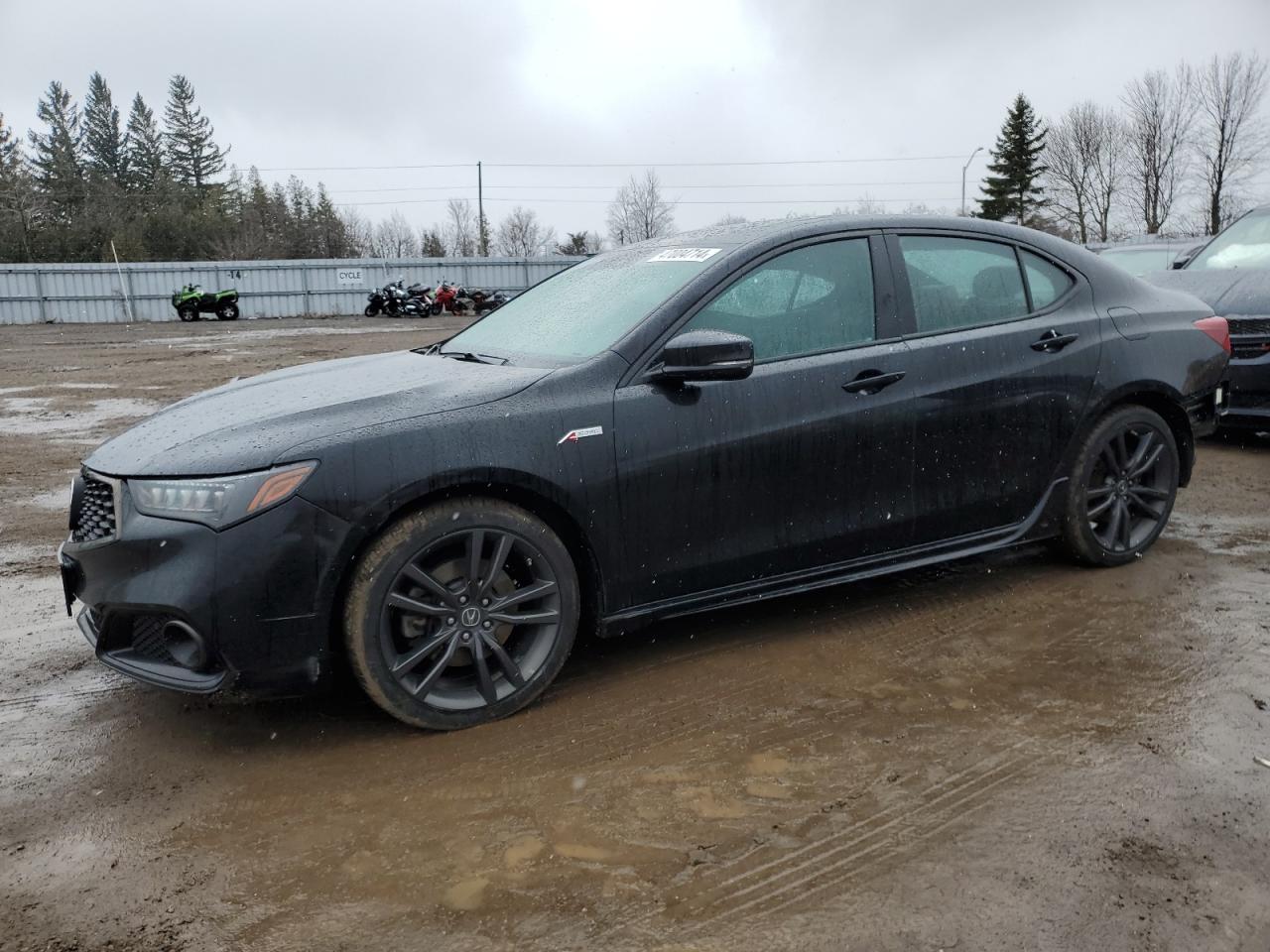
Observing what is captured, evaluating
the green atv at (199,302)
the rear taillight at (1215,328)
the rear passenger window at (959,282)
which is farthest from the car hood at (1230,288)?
the green atv at (199,302)

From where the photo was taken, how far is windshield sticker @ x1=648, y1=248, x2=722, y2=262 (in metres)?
3.85

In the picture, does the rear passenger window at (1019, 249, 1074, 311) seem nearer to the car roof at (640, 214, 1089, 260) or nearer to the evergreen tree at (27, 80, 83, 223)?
the car roof at (640, 214, 1089, 260)

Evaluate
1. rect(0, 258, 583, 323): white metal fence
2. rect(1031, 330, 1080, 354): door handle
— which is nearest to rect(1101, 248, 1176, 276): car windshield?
rect(1031, 330, 1080, 354): door handle

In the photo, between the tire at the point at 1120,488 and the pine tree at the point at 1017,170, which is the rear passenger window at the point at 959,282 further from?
the pine tree at the point at 1017,170

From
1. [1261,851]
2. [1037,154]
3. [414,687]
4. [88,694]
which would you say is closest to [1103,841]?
[1261,851]

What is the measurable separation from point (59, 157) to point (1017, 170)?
5774 cm

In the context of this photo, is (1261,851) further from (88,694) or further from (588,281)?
(88,694)

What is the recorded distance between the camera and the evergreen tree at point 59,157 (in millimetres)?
57741

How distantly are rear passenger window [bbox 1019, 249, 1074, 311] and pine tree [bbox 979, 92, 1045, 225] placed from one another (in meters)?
61.9

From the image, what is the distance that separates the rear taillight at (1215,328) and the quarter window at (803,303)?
6.28 feet

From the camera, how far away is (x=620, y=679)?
364 cm

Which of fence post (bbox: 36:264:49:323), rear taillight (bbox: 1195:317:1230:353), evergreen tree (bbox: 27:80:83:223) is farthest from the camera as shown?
evergreen tree (bbox: 27:80:83:223)

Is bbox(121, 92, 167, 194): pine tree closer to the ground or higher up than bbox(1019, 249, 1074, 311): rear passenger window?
higher up

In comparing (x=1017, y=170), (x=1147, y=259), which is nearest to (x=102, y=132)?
(x=1017, y=170)
